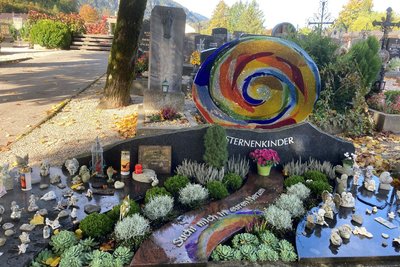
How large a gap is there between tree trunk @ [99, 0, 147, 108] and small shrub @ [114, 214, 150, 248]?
6.33 metres

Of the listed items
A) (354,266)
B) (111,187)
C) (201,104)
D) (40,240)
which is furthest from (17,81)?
(354,266)

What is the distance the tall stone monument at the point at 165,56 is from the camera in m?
8.41

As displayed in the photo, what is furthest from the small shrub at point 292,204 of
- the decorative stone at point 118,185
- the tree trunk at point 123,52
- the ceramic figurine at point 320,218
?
the tree trunk at point 123,52

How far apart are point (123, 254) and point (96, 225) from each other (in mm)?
509

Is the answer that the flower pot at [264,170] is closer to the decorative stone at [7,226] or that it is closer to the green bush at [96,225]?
the green bush at [96,225]

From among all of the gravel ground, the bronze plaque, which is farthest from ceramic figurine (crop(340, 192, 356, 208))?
the gravel ground

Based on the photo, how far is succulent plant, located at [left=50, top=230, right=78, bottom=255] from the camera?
3.08 m

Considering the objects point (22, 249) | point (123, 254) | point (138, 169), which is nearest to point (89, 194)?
point (138, 169)

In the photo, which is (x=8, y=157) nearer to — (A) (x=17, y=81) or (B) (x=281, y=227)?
(B) (x=281, y=227)

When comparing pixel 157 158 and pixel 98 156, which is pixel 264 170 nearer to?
pixel 157 158

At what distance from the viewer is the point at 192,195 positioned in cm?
403

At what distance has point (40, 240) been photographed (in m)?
3.17

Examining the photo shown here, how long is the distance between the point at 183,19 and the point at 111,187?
17.9 feet

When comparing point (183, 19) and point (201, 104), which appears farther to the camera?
point (183, 19)
